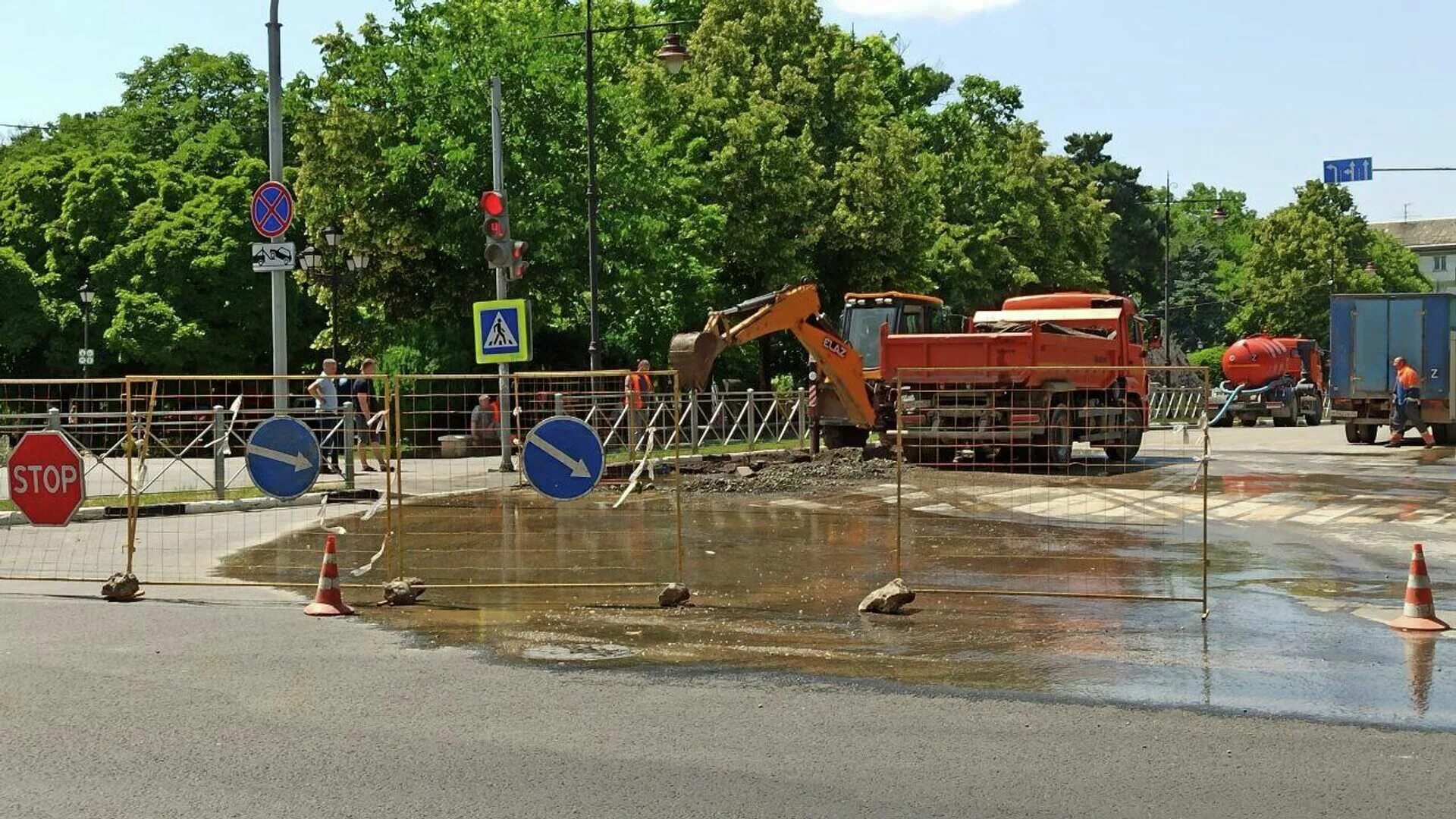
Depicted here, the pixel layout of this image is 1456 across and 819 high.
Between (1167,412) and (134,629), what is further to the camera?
(1167,412)

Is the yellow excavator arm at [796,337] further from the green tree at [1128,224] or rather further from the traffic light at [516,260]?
the green tree at [1128,224]

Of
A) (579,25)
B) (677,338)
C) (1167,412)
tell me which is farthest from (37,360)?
(1167,412)

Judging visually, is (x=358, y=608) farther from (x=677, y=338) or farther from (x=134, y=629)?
(x=677, y=338)

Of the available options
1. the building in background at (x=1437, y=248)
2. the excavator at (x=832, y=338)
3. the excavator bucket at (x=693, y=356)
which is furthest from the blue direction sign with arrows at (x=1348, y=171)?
the building in background at (x=1437, y=248)

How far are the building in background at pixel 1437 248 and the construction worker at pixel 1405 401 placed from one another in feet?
465

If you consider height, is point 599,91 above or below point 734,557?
above

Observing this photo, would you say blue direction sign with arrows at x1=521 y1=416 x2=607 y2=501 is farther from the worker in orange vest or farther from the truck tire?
the truck tire

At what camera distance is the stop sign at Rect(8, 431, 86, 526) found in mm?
12039

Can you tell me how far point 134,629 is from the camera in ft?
31.9

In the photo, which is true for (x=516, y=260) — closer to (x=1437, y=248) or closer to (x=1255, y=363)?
(x=1255, y=363)

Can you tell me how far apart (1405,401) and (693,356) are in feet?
60.4

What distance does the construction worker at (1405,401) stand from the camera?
31078mm

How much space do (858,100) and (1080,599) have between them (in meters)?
40.2

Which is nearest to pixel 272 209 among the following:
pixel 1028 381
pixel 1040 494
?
pixel 1028 381
